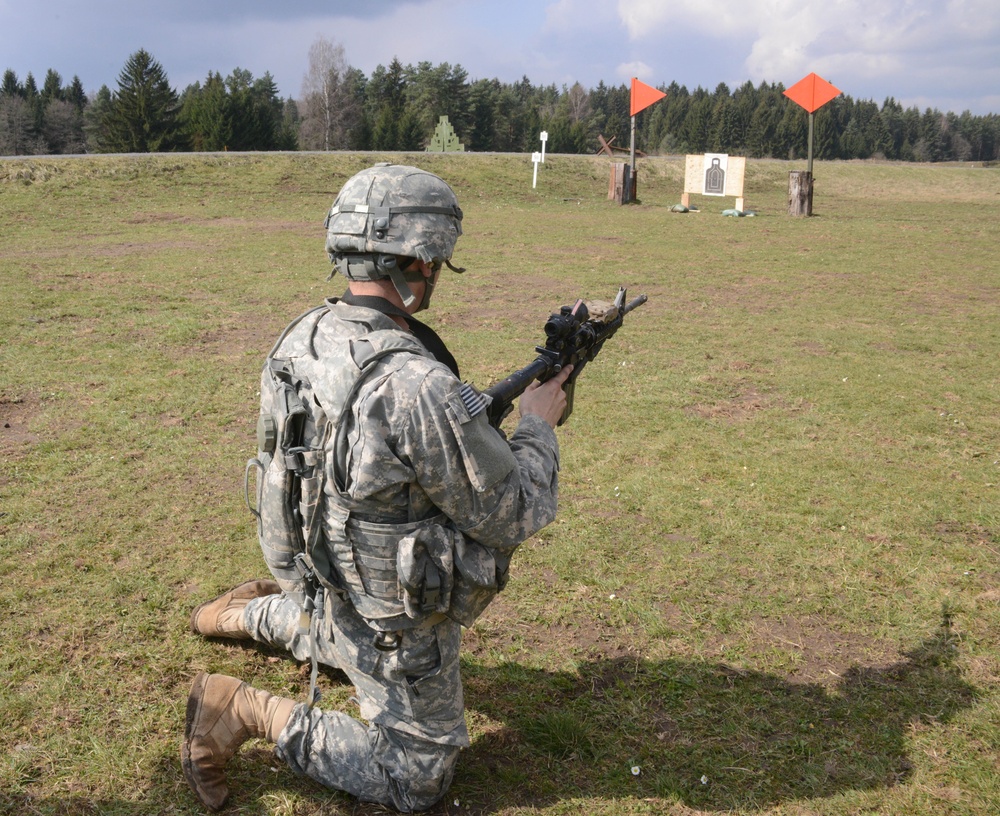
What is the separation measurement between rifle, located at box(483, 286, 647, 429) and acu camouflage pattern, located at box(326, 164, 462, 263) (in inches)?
22.6

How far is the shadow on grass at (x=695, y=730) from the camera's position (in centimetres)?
346

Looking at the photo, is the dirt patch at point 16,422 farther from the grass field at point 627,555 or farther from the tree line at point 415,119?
the tree line at point 415,119

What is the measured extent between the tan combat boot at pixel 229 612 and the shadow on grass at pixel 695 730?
1.14m

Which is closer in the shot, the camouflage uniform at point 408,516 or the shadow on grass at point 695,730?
the camouflage uniform at point 408,516

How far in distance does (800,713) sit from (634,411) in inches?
165

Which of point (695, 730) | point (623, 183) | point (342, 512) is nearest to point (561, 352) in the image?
point (342, 512)

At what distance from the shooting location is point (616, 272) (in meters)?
14.5

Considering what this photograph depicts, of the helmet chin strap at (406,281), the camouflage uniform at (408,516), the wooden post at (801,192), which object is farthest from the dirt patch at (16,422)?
the wooden post at (801,192)

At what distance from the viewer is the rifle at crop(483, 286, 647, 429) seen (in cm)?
334

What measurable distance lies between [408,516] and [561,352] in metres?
1.09

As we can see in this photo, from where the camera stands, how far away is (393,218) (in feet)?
10.2

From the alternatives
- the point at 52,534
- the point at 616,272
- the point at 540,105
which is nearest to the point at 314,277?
the point at 616,272

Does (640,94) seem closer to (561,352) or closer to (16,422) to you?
(16,422)

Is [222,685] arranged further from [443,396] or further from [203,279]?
[203,279]
